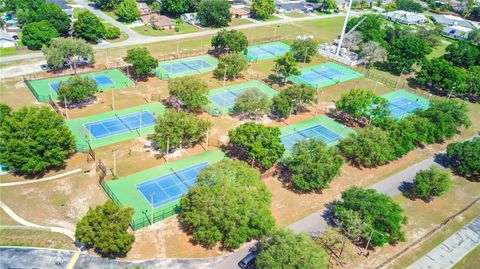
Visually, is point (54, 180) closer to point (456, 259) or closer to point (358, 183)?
point (358, 183)

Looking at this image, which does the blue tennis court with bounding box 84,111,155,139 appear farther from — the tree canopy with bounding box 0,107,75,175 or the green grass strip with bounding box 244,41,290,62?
the green grass strip with bounding box 244,41,290,62

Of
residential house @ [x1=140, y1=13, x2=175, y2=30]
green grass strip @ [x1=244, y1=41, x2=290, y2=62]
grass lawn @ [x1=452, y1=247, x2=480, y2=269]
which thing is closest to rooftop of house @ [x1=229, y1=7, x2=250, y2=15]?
residential house @ [x1=140, y1=13, x2=175, y2=30]

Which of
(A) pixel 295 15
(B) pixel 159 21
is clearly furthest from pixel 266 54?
(A) pixel 295 15

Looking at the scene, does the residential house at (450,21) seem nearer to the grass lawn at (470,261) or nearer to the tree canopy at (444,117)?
the tree canopy at (444,117)

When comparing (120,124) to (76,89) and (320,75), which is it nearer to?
(76,89)

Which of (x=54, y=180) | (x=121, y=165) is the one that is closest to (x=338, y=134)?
(x=121, y=165)

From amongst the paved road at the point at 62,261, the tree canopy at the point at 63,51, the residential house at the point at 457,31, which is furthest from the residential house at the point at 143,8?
the residential house at the point at 457,31

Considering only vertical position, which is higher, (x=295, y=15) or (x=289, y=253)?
(x=295, y=15)
